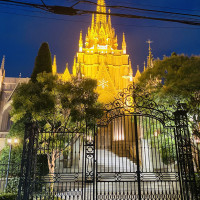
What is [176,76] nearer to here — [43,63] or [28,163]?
[28,163]

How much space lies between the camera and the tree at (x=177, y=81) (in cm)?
1095

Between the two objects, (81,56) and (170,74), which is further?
(81,56)

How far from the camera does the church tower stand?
1183 inches

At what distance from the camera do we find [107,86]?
29375 millimetres

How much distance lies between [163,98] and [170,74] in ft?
5.11

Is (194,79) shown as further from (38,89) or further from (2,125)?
(2,125)

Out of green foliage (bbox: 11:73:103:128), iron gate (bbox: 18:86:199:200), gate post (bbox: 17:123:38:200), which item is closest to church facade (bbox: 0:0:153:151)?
green foliage (bbox: 11:73:103:128)

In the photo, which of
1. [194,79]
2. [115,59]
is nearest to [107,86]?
[115,59]

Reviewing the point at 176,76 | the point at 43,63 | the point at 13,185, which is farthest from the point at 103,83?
the point at 13,185

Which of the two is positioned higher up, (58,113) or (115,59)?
(115,59)

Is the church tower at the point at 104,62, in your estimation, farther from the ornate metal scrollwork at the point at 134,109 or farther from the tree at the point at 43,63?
the ornate metal scrollwork at the point at 134,109

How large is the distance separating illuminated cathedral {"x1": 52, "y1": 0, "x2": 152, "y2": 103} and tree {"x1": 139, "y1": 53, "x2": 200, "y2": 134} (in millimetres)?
15423

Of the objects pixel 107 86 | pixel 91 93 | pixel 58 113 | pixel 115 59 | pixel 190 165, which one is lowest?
pixel 190 165

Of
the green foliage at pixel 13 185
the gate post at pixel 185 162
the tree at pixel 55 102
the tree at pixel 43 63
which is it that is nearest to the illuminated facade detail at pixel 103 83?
the tree at pixel 43 63
